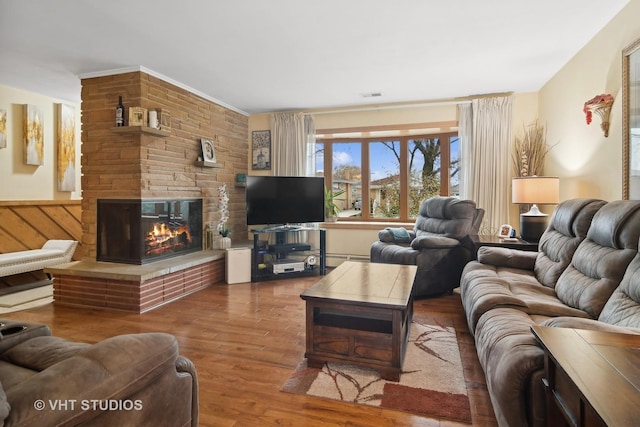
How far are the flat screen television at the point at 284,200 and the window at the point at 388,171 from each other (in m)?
0.70

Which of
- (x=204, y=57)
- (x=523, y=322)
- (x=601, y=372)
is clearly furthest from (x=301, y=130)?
(x=601, y=372)

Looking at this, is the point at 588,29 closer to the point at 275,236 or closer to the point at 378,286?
the point at 378,286

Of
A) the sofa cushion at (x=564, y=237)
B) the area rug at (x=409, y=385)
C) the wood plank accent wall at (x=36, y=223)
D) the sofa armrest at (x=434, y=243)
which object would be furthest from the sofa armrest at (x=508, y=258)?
the wood plank accent wall at (x=36, y=223)

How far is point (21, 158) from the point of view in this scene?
14.5 feet

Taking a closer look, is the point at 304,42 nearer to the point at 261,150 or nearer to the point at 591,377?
the point at 261,150

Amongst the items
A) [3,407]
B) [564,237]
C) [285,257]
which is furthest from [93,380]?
[285,257]

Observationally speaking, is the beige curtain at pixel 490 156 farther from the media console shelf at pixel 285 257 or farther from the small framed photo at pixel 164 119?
the small framed photo at pixel 164 119

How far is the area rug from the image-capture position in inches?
71.7

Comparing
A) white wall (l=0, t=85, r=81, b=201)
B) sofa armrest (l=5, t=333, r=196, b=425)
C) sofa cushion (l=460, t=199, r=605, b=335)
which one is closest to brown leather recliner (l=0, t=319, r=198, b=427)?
sofa armrest (l=5, t=333, r=196, b=425)

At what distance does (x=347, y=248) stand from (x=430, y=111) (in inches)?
89.2

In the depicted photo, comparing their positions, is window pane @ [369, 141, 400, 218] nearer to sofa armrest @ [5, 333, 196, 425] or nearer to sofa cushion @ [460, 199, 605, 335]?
sofa cushion @ [460, 199, 605, 335]

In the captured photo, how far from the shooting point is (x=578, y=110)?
3.25m

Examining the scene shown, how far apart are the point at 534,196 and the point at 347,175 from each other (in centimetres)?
279

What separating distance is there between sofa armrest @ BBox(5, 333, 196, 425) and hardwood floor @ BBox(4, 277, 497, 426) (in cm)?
81
